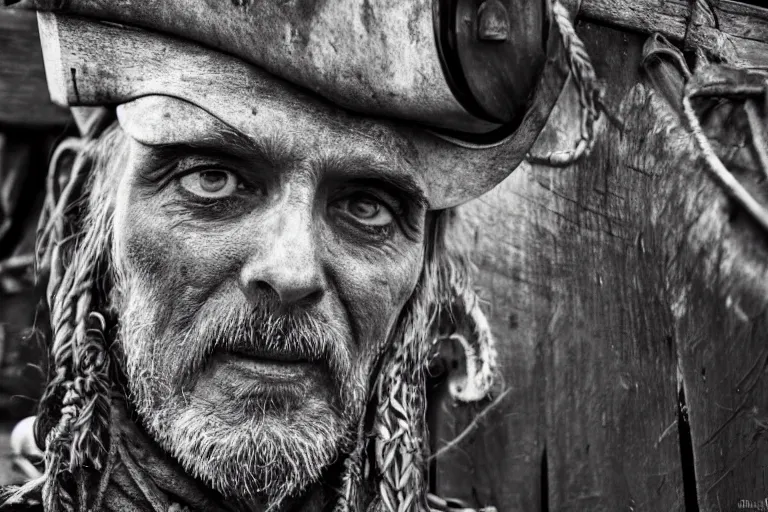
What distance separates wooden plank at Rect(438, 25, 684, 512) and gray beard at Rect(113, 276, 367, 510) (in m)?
0.60

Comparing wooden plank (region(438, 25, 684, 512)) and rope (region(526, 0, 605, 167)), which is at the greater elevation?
rope (region(526, 0, 605, 167))

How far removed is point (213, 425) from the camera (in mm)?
2078

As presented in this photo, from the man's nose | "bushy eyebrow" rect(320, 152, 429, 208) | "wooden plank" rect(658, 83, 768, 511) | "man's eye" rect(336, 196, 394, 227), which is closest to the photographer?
the man's nose

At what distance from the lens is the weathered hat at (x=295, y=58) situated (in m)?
2.05

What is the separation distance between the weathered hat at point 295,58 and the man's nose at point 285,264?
0.23 metres

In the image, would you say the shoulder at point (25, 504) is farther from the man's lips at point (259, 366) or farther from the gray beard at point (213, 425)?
the man's lips at point (259, 366)

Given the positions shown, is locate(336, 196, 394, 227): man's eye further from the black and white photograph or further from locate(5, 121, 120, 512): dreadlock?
locate(5, 121, 120, 512): dreadlock

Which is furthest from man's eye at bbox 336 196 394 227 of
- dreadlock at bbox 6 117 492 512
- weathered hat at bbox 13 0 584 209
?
dreadlock at bbox 6 117 492 512

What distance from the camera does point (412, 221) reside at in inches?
90.7

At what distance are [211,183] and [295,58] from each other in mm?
344

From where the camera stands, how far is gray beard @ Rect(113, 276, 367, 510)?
2.08 m

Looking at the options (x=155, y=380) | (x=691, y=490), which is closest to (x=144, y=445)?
(x=155, y=380)

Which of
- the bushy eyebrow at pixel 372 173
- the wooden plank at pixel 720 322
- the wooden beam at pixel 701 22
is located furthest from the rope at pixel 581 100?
the bushy eyebrow at pixel 372 173

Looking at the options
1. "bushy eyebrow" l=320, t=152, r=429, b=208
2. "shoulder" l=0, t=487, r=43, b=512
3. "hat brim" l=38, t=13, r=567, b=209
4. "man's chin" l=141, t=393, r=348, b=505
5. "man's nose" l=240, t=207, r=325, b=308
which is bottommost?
"shoulder" l=0, t=487, r=43, b=512
